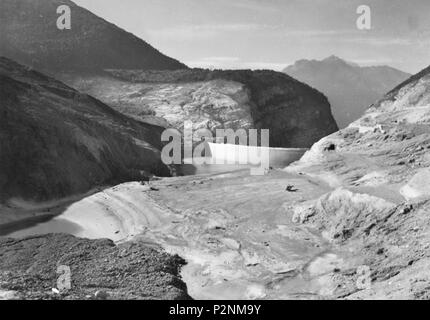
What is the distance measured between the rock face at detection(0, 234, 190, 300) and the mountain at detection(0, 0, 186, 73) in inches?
3311

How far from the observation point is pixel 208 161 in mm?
64438

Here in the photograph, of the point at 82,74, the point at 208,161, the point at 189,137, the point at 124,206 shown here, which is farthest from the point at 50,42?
the point at 124,206

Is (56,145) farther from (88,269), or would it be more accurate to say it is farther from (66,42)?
(66,42)

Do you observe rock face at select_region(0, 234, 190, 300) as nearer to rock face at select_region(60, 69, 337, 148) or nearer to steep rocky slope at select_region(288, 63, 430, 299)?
steep rocky slope at select_region(288, 63, 430, 299)

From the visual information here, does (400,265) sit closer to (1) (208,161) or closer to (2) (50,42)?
(1) (208,161)

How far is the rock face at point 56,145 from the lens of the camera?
3797 cm

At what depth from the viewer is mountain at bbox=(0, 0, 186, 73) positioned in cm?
10575

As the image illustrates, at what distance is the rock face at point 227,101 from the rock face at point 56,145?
68.4 ft

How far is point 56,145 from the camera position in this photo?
139 ft

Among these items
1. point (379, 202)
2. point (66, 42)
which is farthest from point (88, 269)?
point (66, 42)

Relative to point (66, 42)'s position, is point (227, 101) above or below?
below

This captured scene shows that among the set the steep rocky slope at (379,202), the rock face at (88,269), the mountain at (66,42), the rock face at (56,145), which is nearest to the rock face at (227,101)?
the mountain at (66,42)

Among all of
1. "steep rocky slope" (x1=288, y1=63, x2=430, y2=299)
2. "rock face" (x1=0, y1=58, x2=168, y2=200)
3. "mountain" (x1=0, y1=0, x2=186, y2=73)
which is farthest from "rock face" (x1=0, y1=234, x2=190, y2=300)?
"mountain" (x1=0, y1=0, x2=186, y2=73)

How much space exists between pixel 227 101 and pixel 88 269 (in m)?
61.5
